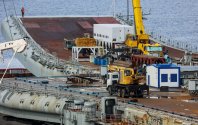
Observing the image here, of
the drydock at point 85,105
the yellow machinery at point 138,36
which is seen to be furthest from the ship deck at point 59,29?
the drydock at point 85,105

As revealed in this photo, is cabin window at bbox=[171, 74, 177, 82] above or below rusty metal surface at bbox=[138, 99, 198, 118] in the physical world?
above

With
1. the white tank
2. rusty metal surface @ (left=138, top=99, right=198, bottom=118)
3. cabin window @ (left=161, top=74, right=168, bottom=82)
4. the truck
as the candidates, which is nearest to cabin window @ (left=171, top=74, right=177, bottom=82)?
cabin window @ (left=161, top=74, right=168, bottom=82)

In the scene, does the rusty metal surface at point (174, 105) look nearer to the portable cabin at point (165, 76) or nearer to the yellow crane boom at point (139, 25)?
the portable cabin at point (165, 76)

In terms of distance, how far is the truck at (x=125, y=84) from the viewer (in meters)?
57.0

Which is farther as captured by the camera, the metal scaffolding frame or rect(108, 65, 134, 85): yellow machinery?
the metal scaffolding frame

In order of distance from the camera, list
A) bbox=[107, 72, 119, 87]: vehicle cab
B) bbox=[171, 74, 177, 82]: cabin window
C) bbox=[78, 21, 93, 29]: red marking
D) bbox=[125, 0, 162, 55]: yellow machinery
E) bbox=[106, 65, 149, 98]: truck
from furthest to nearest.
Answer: bbox=[78, 21, 93, 29]: red marking, bbox=[125, 0, 162, 55]: yellow machinery, bbox=[171, 74, 177, 82]: cabin window, bbox=[107, 72, 119, 87]: vehicle cab, bbox=[106, 65, 149, 98]: truck

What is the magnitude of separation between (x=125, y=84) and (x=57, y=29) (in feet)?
126

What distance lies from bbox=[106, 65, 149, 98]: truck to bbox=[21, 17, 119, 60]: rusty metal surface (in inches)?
1055

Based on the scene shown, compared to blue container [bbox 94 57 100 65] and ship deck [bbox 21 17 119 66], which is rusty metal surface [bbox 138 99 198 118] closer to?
blue container [bbox 94 57 100 65]

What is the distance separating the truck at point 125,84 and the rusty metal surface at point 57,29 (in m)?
26.8

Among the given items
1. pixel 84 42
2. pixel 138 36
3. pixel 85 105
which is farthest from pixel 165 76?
pixel 84 42

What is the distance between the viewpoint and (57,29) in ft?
314

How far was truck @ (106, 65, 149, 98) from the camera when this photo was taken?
57031 millimetres

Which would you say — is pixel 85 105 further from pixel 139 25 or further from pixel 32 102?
pixel 139 25
